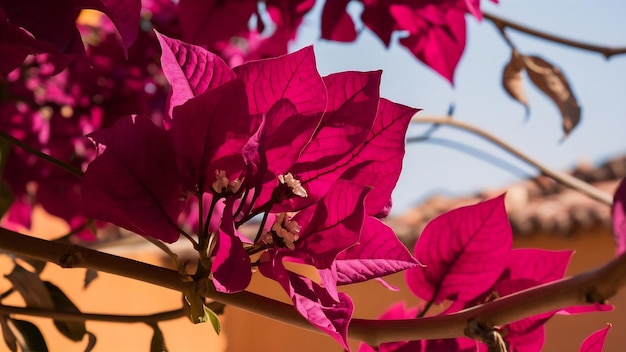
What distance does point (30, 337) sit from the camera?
1.30 feet

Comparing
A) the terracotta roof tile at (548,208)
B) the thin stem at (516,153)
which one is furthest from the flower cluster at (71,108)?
the terracotta roof tile at (548,208)

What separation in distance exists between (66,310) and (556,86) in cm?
37

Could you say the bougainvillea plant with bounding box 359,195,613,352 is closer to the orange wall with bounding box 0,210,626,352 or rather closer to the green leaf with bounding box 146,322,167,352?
the green leaf with bounding box 146,322,167,352

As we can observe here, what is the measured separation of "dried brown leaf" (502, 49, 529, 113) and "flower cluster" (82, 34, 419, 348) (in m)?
0.29

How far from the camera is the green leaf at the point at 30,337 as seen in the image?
39 cm

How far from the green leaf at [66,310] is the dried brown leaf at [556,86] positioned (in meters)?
0.34

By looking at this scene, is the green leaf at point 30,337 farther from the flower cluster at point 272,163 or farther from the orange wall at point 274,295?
the orange wall at point 274,295

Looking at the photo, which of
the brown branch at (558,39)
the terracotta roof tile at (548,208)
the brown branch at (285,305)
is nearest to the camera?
the brown branch at (285,305)

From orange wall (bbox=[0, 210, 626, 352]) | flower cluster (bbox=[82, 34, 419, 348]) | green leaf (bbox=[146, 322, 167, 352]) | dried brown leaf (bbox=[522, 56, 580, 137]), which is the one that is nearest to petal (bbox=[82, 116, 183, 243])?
flower cluster (bbox=[82, 34, 419, 348])

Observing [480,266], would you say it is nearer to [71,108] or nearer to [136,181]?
[136,181]

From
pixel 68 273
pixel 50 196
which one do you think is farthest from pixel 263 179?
pixel 68 273

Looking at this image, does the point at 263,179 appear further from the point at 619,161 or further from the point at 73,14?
the point at 619,161

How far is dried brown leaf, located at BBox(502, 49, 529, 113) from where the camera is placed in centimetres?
58

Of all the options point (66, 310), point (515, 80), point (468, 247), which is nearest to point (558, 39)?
point (515, 80)
